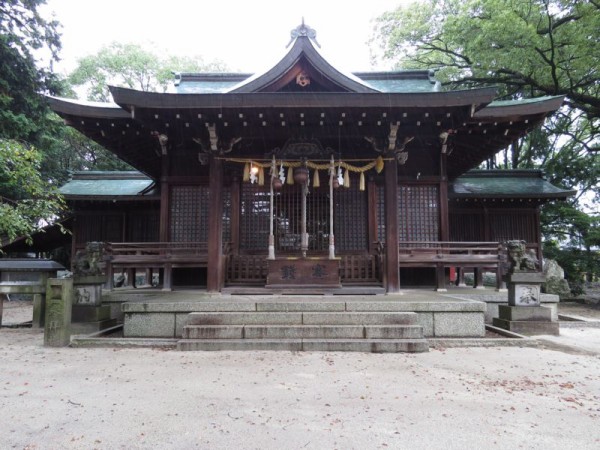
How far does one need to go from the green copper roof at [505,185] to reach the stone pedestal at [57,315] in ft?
36.2

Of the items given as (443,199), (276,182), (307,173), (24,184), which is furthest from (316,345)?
(443,199)

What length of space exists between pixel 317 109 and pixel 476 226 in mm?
8057

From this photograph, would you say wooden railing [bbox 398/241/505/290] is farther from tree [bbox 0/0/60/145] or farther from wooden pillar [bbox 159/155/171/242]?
tree [bbox 0/0/60/145]

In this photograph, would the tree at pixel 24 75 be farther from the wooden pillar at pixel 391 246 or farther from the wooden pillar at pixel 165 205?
the wooden pillar at pixel 391 246

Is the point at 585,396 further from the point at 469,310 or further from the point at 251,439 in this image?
the point at 251,439

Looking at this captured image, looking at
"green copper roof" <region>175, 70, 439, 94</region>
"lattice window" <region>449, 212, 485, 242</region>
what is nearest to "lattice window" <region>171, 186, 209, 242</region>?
"green copper roof" <region>175, 70, 439, 94</region>

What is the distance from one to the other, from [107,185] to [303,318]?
1133cm

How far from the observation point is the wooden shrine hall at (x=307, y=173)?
814cm

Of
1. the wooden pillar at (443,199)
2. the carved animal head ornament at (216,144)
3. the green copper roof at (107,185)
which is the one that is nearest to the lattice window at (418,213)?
the wooden pillar at (443,199)

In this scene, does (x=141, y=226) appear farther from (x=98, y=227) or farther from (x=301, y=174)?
(x=301, y=174)

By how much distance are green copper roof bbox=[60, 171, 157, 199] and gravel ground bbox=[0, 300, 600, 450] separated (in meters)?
7.21

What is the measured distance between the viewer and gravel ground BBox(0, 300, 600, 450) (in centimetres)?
327

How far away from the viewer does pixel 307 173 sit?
29.9 ft

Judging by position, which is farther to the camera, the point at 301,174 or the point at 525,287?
the point at 301,174
